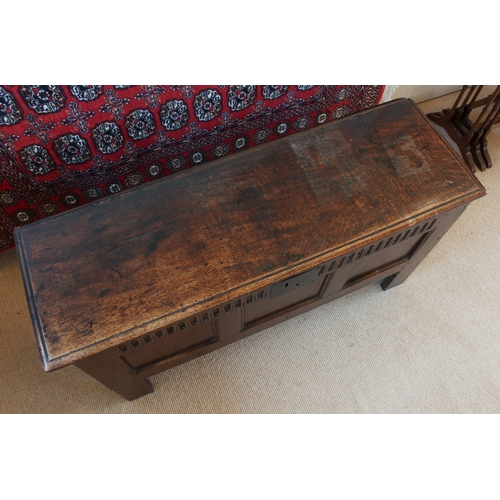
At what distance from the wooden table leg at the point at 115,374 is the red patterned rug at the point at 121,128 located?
648mm

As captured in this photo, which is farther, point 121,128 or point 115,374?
point 121,128

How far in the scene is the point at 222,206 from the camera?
3.05ft

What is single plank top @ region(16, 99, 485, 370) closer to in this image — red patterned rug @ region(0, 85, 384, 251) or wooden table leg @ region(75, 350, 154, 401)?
wooden table leg @ region(75, 350, 154, 401)

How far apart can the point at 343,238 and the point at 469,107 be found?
1.16m

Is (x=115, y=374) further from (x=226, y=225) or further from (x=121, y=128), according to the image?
(x=121, y=128)

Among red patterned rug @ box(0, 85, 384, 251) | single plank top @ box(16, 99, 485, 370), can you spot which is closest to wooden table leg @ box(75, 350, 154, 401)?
single plank top @ box(16, 99, 485, 370)

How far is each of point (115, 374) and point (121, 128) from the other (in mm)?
713

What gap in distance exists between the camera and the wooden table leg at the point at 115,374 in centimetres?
83

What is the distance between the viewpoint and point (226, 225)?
90 centimetres

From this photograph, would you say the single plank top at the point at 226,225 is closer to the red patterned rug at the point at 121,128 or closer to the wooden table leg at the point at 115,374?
the wooden table leg at the point at 115,374

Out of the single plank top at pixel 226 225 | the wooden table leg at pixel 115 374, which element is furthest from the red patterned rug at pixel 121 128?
the wooden table leg at pixel 115 374

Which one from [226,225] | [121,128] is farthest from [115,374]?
[121,128]

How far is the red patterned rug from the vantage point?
1021 millimetres

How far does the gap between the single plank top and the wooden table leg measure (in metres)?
0.07
